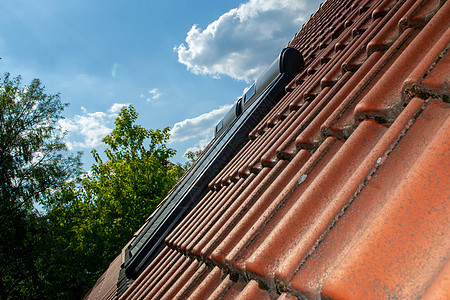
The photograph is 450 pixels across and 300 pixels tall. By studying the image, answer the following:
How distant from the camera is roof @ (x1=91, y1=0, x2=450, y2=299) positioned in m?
0.55

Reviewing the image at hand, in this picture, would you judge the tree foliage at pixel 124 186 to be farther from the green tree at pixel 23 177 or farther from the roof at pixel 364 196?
the roof at pixel 364 196

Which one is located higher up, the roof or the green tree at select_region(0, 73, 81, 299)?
the roof

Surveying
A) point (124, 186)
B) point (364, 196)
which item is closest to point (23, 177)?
point (124, 186)

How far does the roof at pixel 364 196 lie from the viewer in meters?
0.55

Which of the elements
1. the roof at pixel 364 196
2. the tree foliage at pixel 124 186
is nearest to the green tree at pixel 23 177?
the tree foliage at pixel 124 186

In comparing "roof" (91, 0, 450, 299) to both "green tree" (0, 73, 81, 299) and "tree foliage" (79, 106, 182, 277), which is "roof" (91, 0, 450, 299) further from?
"green tree" (0, 73, 81, 299)

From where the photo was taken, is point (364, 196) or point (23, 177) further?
point (23, 177)

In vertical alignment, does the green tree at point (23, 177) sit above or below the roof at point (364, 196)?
below

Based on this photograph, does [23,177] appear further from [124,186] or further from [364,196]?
[364,196]

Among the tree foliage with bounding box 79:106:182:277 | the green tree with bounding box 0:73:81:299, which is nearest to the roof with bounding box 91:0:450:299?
the tree foliage with bounding box 79:106:182:277

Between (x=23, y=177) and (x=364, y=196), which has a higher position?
(x=364, y=196)

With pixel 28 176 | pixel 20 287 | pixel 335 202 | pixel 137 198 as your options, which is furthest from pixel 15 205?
pixel 335 202

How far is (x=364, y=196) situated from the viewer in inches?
29.5

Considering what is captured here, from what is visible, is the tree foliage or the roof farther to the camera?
the tree foliage
